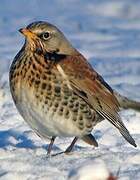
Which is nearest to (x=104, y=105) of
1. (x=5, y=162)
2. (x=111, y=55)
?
(x=5, y=162)

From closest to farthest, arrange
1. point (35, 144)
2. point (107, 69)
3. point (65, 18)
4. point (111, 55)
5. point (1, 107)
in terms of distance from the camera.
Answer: point (35, 144) → point (1, 107) → point (107, 69) → point (111, 55) → point (65, 18)

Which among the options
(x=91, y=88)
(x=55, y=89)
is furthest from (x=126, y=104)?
(x=55, y=89)

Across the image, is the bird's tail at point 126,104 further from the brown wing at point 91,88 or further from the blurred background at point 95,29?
the blurred background at point 95,29

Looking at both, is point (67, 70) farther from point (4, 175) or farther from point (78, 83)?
point (4, 175)

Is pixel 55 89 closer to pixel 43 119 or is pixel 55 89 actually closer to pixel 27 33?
pixel 43 119

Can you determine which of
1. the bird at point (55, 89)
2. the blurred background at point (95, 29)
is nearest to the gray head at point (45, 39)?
the bird at point (55, 89)

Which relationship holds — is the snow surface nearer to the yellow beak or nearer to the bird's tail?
the bird's tail
